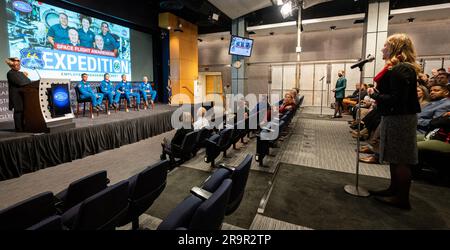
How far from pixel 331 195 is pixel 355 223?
504mm

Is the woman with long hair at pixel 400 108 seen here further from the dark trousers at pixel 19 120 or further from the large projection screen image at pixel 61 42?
the large projection screen image at pixel 61 42

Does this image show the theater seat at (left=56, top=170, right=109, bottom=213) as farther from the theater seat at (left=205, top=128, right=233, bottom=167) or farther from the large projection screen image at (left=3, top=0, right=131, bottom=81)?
the large projection screen image at (left=3, top=0, right=131, bottom=81)

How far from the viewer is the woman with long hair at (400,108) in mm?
1898

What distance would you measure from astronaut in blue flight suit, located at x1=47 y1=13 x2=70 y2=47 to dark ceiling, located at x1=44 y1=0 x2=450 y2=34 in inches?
15.5

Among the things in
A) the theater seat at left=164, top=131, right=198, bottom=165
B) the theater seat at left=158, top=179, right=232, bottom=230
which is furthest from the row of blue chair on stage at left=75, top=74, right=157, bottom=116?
the theater seat at left=158, top=179, right=232, bottom=230

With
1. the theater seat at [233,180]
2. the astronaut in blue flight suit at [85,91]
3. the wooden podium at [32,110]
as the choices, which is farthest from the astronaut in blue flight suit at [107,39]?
the theater seat at [233,180]

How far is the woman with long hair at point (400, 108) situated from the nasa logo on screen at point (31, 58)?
7509 mm

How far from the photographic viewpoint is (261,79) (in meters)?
12.4

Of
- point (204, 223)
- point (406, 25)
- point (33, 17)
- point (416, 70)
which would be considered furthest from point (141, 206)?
point (406, 25)

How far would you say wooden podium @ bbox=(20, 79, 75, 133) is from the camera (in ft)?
11.9

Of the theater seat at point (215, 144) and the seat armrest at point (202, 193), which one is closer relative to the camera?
the seat armrest at point (202, 193)

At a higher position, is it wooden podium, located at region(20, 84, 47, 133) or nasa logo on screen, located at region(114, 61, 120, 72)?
nasa logo on screen, located at region(114, 61, 120, 72)

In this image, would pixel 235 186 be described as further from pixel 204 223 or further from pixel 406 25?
pixel 406 25

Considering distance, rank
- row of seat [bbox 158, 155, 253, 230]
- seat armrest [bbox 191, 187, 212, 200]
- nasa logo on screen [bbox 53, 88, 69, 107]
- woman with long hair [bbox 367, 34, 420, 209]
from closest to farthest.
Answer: row of seat [bbox 158, 155, 253, 230] < seat armrest [bbox 191, 187, 212, 200] < woman with long hair [bbox 367, 34, 420, 209] < nasa logo on screen [bbox 53, 88, 69, 107]
